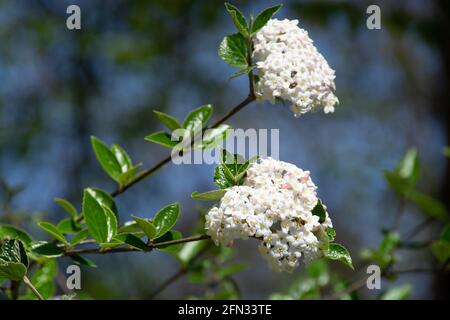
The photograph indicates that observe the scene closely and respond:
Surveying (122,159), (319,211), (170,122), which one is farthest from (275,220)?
(122,159)

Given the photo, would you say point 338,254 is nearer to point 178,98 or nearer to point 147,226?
point 147,226

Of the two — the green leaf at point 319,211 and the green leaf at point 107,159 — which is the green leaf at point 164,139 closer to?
the green leaf at point 107,159

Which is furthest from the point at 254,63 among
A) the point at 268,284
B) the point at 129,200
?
the point at 268,284

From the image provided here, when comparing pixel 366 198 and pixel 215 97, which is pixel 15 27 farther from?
pixel 366 198

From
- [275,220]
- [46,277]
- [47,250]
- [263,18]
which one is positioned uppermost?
[263,18]

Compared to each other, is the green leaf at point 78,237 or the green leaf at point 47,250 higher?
the green leaf at point 78,237

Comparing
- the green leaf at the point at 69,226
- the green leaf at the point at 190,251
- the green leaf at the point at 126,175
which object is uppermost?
the green leaf at the point at 126,175

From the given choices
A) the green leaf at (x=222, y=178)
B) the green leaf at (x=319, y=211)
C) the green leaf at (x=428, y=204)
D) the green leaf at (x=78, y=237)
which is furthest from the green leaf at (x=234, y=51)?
the green leaf at (x=428, y=204)
